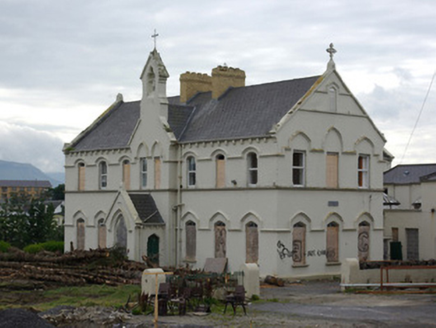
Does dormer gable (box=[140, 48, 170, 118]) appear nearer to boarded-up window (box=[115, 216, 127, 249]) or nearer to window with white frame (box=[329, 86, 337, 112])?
boarded-up window (box=[115, 216, 127, 249])

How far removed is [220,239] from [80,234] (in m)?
13.3

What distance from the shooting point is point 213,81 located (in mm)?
48531

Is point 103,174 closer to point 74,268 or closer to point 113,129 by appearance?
point 113,129

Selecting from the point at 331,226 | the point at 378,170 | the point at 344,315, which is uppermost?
the point at 378,170

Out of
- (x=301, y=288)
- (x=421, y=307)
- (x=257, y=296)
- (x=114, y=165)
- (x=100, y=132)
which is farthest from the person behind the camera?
(x=100, y=132)

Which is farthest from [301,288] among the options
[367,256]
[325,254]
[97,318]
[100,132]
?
[100,132]

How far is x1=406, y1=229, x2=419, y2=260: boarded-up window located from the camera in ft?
167

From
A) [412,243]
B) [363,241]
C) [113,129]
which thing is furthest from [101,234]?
[412,243]

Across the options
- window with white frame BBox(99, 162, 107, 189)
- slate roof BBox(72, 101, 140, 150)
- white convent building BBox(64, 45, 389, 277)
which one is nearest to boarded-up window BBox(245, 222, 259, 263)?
white convent building BBox(64, 45, 389, 277)

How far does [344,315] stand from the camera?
28172mm

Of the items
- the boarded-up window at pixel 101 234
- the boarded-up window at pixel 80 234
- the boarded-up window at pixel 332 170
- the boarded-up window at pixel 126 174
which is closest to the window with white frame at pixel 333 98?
the boarded-up window at pixel 332 170

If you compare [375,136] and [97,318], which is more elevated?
[375,136]

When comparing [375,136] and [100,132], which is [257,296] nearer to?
[375,136]

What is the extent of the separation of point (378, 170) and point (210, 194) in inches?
387
